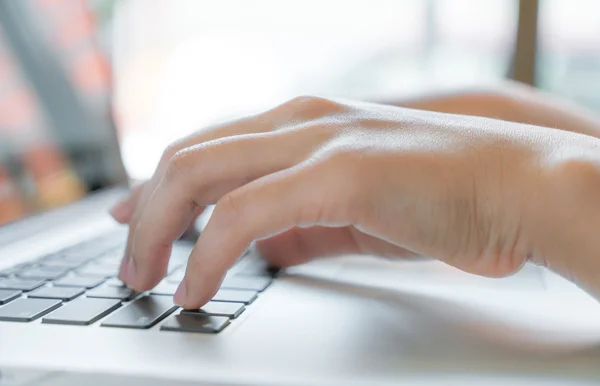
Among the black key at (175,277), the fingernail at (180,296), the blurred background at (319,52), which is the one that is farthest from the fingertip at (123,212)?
the blurred background at (319,52)

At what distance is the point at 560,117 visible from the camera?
2.34 feet

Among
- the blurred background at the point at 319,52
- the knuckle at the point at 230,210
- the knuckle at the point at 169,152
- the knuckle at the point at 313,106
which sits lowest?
the blurred background at the point at 319,52

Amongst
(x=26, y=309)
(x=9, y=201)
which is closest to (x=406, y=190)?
(x=26, y=309)

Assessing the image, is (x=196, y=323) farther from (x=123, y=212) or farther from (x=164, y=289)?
(x=123, y=212)

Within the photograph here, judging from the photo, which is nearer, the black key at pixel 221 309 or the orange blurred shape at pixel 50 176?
the black key at pixel 221 309

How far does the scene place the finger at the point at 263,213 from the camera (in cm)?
42

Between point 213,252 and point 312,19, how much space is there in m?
2.93

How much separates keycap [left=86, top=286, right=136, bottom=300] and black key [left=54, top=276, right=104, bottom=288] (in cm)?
1

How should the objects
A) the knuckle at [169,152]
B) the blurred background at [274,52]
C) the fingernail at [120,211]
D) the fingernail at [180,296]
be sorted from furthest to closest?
the blurred background at [274,52]
the fingernail at [120,211]
the knuckle at [169,152]
the fingernail at [180,296]

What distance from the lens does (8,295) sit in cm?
48

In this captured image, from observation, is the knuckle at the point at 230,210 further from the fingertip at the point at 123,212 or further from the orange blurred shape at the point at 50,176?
the orange blurred shape at the point at 50,176

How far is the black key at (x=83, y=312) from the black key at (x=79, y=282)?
5 centimetres

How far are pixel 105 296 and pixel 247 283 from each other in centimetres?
11

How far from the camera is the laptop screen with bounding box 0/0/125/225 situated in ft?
2.28
